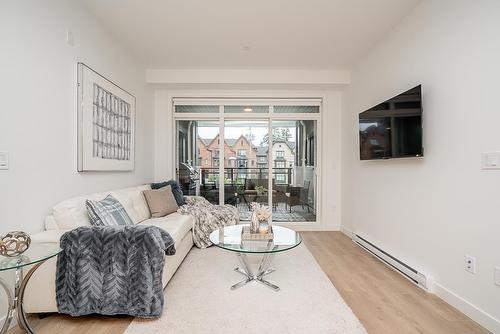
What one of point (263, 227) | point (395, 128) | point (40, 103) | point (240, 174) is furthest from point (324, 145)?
point (40, 103)

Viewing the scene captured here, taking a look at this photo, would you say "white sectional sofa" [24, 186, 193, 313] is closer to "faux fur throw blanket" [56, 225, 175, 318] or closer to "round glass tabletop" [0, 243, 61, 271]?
"faux fur throw blanket" [56, 225, 175, 318]

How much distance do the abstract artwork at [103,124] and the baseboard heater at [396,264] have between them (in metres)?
3.33

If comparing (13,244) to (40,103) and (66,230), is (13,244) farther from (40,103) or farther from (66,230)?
(40,103)

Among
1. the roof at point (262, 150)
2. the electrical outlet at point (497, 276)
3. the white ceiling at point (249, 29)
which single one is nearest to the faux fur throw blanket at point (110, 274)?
the white ceiling at point (249, 29)

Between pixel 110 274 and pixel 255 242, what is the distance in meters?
1.16

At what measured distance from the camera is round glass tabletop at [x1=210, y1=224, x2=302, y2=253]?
212cm

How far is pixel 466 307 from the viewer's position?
1.92 metres

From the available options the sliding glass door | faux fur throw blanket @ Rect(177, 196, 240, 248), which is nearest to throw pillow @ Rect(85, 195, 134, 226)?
faux fur throw blanket @ Rect(177, 196, 240, 248)

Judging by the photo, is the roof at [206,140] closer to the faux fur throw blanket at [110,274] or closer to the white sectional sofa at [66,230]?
the white sectional sofa at [66,230]

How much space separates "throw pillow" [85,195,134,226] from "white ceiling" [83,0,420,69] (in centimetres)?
194

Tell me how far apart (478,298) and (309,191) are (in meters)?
3.02

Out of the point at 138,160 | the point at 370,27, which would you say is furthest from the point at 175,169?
the point at 370,27

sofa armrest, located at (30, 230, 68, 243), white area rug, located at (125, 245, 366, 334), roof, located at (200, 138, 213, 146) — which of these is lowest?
white area rug, located at (125, 245, 366, 334)

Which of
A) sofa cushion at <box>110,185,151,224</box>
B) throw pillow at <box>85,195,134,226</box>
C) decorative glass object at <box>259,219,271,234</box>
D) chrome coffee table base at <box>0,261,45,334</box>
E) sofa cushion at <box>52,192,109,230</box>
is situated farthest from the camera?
sofa cushion at <box>110,185,151,224</box>
